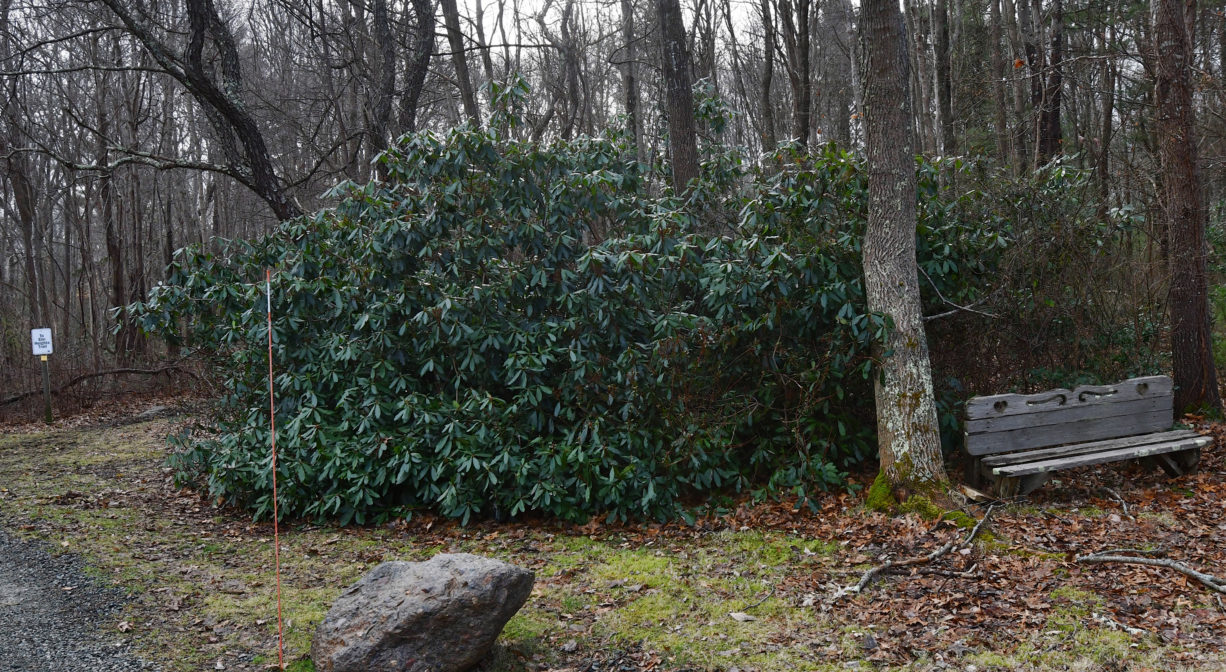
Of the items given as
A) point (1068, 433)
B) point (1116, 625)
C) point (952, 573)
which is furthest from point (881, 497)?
point (1116, 625)

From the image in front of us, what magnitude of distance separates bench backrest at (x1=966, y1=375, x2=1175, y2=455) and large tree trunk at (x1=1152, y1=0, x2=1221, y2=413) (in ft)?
3.85

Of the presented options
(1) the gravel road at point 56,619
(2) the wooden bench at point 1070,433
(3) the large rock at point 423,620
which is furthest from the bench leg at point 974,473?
(1) the gravel road at point 56,619

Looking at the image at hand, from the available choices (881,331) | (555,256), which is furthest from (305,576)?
(881,331)

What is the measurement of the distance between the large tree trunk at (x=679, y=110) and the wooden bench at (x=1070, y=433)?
428 cm

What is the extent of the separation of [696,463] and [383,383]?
2.95 metres

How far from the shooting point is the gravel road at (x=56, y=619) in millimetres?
4629

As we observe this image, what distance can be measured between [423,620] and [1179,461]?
21.1ft

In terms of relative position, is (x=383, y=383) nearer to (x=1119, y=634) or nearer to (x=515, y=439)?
(x=515, y=439)

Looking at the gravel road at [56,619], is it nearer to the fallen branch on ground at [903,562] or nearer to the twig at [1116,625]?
the fallen branch on ground at [903,562]

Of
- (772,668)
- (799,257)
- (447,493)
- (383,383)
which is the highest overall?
(799,257)

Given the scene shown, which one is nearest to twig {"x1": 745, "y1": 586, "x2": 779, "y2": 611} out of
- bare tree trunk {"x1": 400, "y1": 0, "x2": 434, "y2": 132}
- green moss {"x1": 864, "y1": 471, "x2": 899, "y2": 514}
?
green moss {"x1": 864, "y1": 471, "x2": 899, "y2": 514}

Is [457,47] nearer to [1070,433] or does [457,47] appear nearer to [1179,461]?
[1070,433]

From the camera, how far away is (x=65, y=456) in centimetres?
1141

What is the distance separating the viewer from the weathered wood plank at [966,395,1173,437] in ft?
21.7
